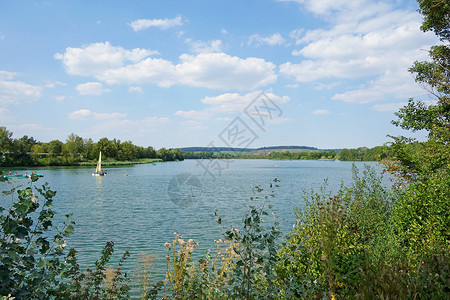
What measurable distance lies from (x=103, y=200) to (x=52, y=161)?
7156cm

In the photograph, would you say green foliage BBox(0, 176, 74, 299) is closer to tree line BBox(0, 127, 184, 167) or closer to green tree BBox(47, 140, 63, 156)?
tree line BBox(0, 127, 184, 167)

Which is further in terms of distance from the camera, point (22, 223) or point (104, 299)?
point (104, 299)

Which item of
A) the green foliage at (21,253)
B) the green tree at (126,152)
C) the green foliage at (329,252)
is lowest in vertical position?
the green foliage at (329,252)

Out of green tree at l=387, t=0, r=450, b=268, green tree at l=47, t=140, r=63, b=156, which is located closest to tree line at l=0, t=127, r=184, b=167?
green tree at l=47, t=140, r=63, b=156

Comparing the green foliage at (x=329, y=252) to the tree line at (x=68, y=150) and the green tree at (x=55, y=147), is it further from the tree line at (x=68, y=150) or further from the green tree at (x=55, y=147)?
the green tree at (x=55, y=147)

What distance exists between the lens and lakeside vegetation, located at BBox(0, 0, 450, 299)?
2.62 m

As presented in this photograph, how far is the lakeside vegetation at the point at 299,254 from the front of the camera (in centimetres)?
262

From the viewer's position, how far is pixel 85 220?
19.2m

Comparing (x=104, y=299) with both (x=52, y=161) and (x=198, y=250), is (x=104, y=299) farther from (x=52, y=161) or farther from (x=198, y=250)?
(x=52, y=161)

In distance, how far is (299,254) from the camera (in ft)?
13.0

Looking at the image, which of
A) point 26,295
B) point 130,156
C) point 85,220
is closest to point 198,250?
point 26,295

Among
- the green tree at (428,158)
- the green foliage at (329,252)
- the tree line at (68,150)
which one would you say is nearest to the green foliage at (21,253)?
the green foliage at (329,252)

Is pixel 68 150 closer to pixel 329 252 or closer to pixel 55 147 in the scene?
pixel 55 147

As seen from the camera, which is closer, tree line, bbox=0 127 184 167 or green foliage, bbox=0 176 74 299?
green foliage, bbox=0 176 74 299
